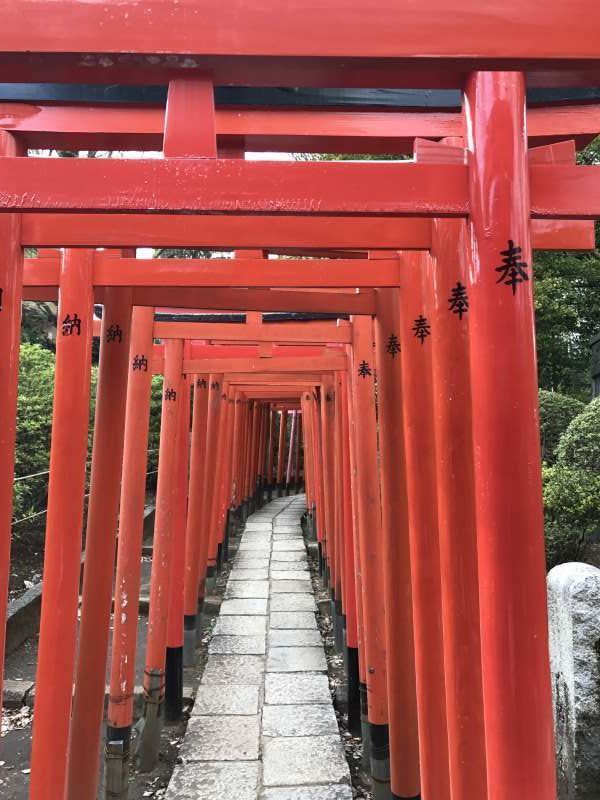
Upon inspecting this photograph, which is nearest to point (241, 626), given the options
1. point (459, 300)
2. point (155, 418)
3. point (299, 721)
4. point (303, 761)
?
point (299, 721)

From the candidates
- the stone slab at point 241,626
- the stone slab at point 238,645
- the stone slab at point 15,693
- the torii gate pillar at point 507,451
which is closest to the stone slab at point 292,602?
the stone slab at point 241,626

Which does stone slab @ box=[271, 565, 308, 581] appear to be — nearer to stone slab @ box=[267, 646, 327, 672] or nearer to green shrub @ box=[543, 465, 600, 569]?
stone slab @ box=[267, 646, 327, 672]

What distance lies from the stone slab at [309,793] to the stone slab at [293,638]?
10.3 feet

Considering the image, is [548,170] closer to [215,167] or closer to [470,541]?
[215,167]

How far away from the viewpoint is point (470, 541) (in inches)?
93.6

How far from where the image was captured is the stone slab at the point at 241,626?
8234 mm

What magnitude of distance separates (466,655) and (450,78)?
2.03 meters

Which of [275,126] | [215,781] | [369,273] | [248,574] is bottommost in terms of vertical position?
[215,781]

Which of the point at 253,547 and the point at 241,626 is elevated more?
the point at 253,547

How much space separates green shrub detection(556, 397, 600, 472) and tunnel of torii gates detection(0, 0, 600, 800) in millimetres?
2398

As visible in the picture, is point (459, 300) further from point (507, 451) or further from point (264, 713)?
point (264, 713)

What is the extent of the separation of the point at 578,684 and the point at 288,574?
8.12m

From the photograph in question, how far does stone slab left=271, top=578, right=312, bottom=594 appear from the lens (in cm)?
1034

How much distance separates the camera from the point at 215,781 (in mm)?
4766
